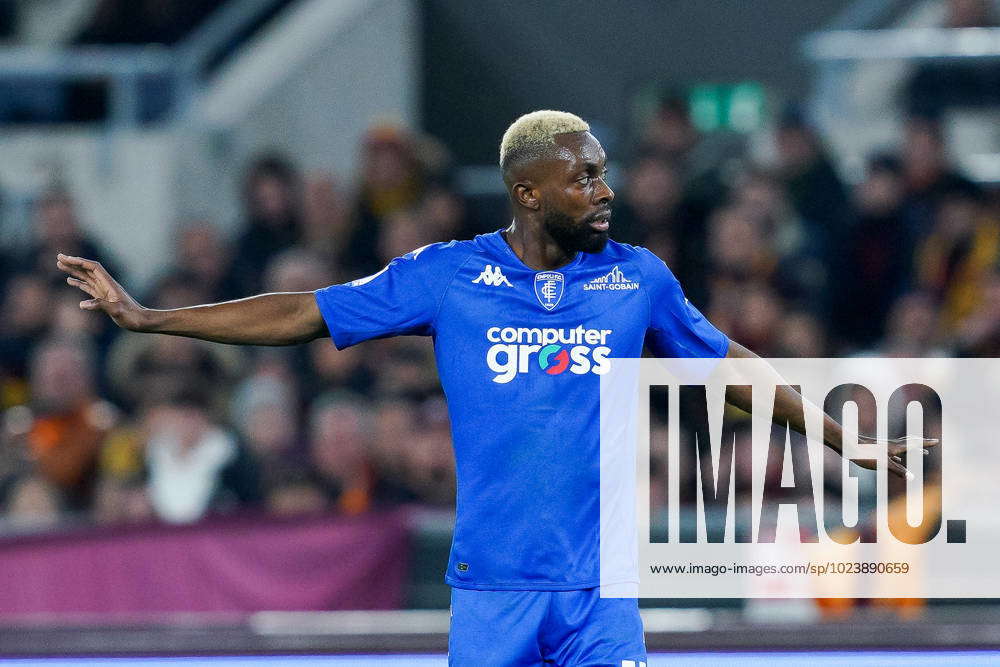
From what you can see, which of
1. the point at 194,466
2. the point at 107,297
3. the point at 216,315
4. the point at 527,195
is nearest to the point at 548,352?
the point at 527,195

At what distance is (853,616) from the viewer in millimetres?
Answer: 6664

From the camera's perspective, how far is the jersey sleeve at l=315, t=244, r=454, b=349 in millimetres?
4477

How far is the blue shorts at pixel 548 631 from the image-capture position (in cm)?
430

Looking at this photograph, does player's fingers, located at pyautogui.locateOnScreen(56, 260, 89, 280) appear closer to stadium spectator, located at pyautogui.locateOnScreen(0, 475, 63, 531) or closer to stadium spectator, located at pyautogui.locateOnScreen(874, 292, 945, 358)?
stadium spectator, located at pyautogui.locateOnScreen(0, 475, 63, 531)

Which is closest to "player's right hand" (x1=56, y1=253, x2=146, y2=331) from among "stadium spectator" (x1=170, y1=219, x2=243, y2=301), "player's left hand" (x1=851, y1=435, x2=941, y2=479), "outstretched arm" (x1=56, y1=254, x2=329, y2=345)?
"outstretched arm" (x1=56, y1=254, x2=329, y2=345)

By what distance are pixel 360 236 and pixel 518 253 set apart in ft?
17.4

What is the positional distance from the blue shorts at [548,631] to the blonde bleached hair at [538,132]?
1097 mm

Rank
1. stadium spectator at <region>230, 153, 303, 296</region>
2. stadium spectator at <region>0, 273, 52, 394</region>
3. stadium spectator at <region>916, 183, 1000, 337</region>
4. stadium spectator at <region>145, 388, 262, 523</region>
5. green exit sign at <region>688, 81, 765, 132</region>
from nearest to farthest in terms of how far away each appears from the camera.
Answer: stadium spectator at <region>145, 388, 262, 523</region> < stadium spectator at <region>916, 183, 1000, 337</region> < stadium spectator at <region>0, 273, 52, 394</region> < stadium spectator at <region>230, 153, 303, 296</region> < green exit sign at <region>688, 81, 765, 132</region>

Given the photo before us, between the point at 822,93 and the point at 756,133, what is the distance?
23.4 inches

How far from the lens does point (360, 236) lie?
9719 millimetres

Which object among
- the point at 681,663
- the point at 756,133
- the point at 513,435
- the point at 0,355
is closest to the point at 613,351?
the point at 513,435

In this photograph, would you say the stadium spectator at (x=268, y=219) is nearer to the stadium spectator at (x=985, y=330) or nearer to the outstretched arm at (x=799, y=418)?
the stadium spectator at (x=985, y=330)

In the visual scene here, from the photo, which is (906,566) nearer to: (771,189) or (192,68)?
(771,189)

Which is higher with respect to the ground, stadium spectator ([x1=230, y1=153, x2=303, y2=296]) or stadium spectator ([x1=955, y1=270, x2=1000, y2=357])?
stadium spectator ([x1=230, y1=153, x2=303, y2=296])
